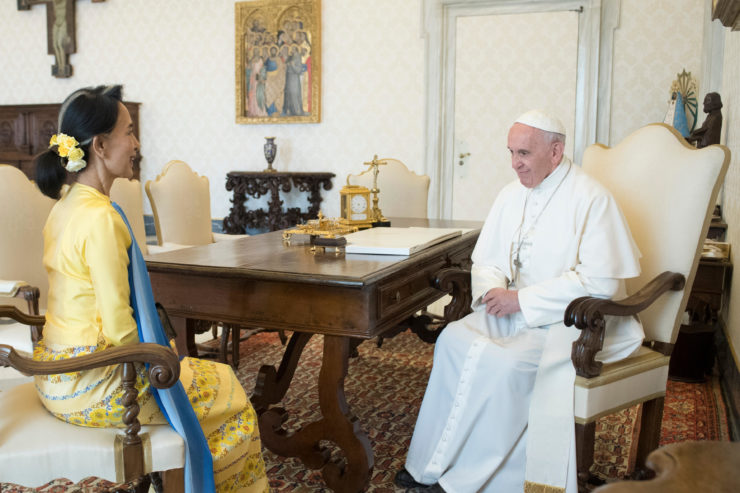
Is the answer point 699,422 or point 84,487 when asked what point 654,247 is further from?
point 84,487

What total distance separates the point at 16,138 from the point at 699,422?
8.37 m

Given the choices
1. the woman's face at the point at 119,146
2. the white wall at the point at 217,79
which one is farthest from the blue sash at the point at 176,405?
the white wall at the point at 217,79

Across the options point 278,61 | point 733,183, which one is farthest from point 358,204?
point 278,61

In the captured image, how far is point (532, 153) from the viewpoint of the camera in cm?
266

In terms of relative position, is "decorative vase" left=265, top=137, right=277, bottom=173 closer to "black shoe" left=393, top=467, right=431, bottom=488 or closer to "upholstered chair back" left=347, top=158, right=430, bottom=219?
"upholstered chair back" left=347, top=158, right=430, bottom=219

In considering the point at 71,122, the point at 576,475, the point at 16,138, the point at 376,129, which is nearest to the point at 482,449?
the point at 576,475

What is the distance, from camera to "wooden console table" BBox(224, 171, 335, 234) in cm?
752

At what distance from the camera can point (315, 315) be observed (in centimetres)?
226

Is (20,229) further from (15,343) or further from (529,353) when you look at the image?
(529,353)

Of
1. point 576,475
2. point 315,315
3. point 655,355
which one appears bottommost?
point 576,475

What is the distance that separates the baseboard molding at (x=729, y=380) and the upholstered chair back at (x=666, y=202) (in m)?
0.82

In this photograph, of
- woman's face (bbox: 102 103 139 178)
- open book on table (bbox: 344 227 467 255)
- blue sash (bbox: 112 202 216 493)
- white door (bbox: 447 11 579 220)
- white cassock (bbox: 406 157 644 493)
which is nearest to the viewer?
blue sash (bbox: 112 202 216 493)

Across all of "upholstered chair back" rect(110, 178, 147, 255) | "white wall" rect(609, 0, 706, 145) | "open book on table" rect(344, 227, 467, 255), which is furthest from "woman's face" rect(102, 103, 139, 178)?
"white wall" rect(609, 0, 706, 145)

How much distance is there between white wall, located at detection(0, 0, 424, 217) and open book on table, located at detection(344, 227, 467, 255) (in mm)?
4139
